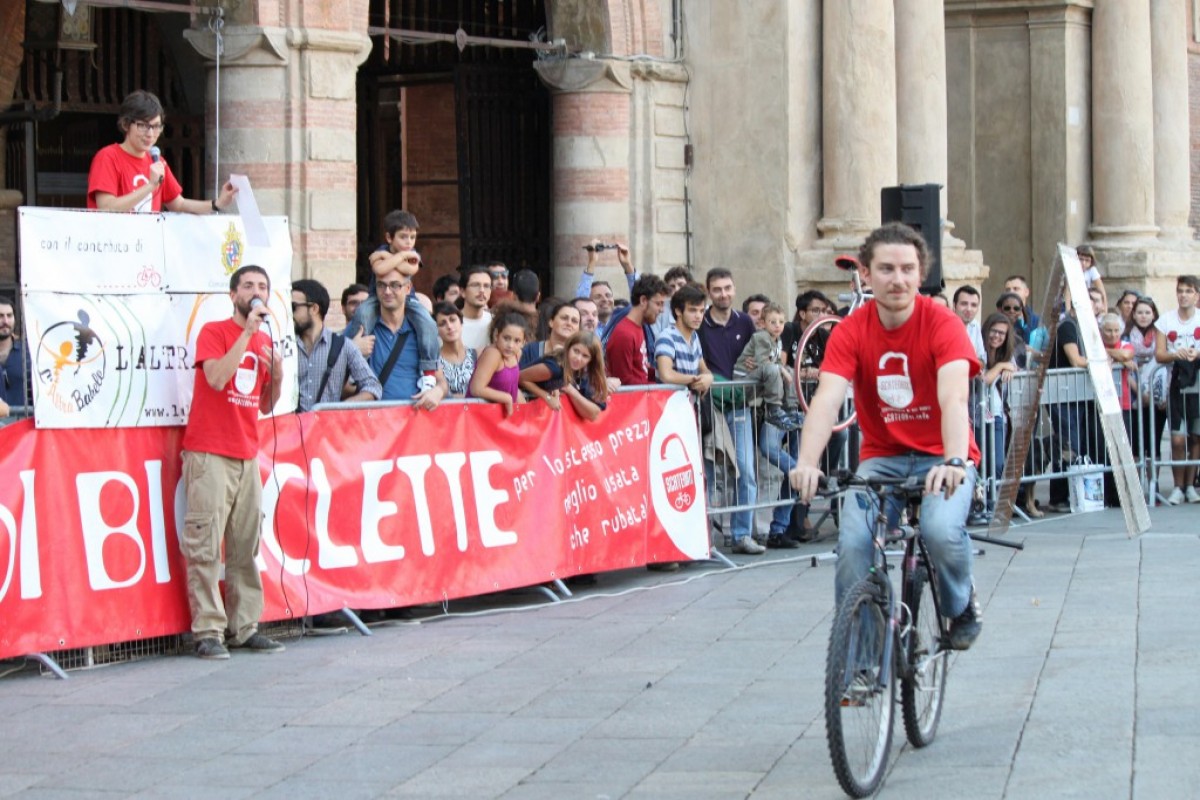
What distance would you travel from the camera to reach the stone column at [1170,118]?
87.0ft

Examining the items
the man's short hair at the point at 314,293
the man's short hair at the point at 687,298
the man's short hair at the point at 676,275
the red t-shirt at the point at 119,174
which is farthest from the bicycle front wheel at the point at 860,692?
the man's short hair at the point at 676,275

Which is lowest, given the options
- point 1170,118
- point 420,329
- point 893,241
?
point 420,329

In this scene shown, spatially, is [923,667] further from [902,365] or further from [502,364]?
[502,364]

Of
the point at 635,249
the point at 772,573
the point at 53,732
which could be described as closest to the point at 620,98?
the point at 635,249

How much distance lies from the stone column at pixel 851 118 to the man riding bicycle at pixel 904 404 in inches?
503

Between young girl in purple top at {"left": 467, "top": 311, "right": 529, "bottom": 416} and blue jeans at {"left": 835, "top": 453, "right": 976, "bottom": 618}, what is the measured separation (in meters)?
4.24

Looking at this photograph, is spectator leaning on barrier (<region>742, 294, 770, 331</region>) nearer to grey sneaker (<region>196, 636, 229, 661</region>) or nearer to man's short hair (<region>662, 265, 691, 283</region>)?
man's short hair (<region>662, 265, 691, 283</region>)

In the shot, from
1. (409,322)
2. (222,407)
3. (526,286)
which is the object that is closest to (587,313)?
(526,286)

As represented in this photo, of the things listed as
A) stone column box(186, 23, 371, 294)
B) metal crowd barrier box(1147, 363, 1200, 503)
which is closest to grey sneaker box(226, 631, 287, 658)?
stone column box(186, 23, 371, 294)

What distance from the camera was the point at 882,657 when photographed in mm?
7121

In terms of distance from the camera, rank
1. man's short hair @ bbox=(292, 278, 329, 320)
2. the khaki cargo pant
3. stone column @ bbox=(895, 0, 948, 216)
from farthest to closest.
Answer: stone column @ bbox=(895, 0, 948, 216), man's short hair @ bbox=(292, 278, 329, 320), the khaki cargo pant

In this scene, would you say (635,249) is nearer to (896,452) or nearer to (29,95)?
(29,95)

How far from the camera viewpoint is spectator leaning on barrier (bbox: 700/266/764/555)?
14.0m

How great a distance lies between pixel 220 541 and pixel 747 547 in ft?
15.9
